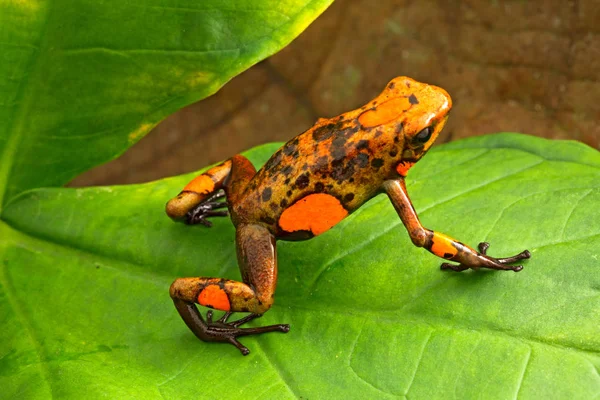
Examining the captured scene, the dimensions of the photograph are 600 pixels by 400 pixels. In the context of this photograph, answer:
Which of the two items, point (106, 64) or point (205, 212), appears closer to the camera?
point (106, 64)

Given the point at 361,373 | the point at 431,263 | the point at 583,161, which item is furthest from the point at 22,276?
the point at 583,161

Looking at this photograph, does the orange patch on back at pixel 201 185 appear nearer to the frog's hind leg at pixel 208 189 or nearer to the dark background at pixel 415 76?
the frog's hind leg at pixel 208 189

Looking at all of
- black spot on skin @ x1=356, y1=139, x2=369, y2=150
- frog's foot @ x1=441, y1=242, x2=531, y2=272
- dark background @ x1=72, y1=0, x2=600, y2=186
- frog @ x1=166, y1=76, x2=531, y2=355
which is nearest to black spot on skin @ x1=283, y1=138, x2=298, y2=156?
frog @ x1=166, y1=76, x2=531, y2=355

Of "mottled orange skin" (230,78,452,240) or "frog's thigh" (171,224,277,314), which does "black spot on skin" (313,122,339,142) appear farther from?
"frog's thigh" (171,224,277,314)

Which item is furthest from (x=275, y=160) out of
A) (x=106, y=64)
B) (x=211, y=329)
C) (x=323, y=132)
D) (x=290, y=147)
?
(x=106, y=64)

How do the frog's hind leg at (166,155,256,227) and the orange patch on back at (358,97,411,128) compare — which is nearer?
the orange patch on back at (358,97,411,128)

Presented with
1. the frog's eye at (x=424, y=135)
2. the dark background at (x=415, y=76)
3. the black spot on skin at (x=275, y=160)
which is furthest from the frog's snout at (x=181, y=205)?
the dark background at (x=415, y=76)

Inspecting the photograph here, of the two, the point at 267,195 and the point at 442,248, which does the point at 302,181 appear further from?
the point at 442,248
